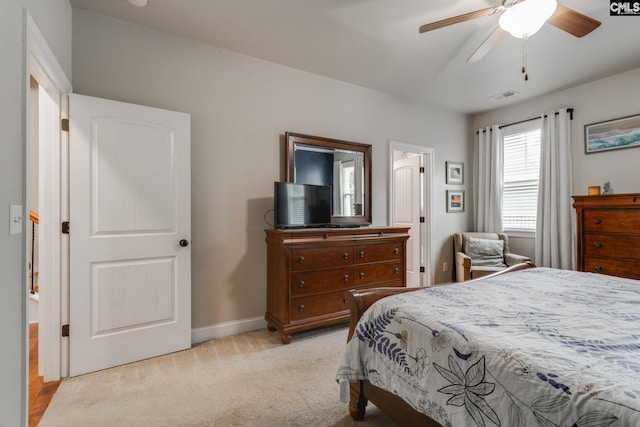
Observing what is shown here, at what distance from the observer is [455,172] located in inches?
188

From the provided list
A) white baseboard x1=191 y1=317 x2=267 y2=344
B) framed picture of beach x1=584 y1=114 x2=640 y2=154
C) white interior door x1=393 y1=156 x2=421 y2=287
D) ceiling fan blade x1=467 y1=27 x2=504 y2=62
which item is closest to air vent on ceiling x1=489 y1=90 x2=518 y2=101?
framed picture of beach x1=584 y1=114 x2=640 y2=154

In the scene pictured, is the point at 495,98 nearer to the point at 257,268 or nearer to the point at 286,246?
the point at 286,246

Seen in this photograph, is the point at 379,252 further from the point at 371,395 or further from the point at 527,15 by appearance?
the point at 527,15

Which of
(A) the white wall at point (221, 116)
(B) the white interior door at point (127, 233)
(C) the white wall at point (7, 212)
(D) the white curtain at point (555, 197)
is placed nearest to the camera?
(C) the white wall at point (7, 212)

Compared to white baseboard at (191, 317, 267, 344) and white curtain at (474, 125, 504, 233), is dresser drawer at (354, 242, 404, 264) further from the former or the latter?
white curtain at (474, 125, 504, 233)

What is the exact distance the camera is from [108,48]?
2467 mm


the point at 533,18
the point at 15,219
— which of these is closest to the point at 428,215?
the point at 533,18

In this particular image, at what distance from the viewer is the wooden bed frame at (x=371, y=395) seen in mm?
1350

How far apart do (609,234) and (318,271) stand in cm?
286

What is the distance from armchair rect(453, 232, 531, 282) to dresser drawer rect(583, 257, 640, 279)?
0.78m

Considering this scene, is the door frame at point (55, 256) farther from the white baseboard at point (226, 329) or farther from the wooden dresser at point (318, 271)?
the wooden dresser at point (318, 271)

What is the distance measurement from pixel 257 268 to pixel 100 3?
8.12ft

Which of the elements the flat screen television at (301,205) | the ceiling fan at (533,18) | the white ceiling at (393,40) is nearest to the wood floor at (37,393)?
the flat screen television at (301,205)

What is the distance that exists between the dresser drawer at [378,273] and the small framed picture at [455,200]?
1.85 metres
